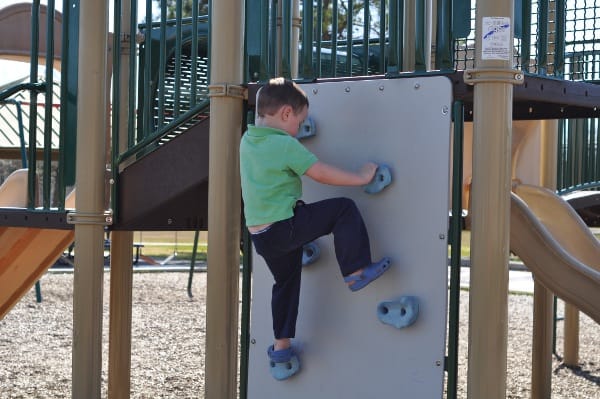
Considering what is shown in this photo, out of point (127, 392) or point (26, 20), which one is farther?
point (26, 20)

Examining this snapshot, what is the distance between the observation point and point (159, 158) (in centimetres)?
432

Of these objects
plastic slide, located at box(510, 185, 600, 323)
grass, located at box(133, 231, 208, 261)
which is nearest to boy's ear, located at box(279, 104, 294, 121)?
plastic slide, located at box(510, 185, 600, 323)

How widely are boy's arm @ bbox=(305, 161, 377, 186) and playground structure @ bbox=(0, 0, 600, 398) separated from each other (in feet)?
1.10

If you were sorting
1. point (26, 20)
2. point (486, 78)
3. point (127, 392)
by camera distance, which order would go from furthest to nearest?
point (26, 20), point (127, 392), point (486, 78)

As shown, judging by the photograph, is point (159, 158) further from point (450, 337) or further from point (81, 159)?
point (450, 337)

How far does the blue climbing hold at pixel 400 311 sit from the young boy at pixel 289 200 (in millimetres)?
119

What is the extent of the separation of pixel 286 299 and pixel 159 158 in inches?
46.1

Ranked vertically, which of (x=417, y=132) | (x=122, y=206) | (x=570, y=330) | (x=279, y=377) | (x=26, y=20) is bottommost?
(x=570, y=330)

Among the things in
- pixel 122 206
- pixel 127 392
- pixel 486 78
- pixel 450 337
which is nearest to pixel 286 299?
pixel 450 337

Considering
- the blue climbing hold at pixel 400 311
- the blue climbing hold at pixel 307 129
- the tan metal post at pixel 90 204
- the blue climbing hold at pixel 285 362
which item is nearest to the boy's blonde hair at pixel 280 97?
the blue climbing hold at pixel 307 129

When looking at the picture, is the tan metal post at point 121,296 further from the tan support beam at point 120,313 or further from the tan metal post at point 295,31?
the tan metal post at point 295,31

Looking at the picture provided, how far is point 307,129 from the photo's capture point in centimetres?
355

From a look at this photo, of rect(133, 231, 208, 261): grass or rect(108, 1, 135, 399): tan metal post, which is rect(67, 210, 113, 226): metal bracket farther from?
rect(133, 231, 208, 261): grass

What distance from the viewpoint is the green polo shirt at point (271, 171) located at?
10.8 feet
